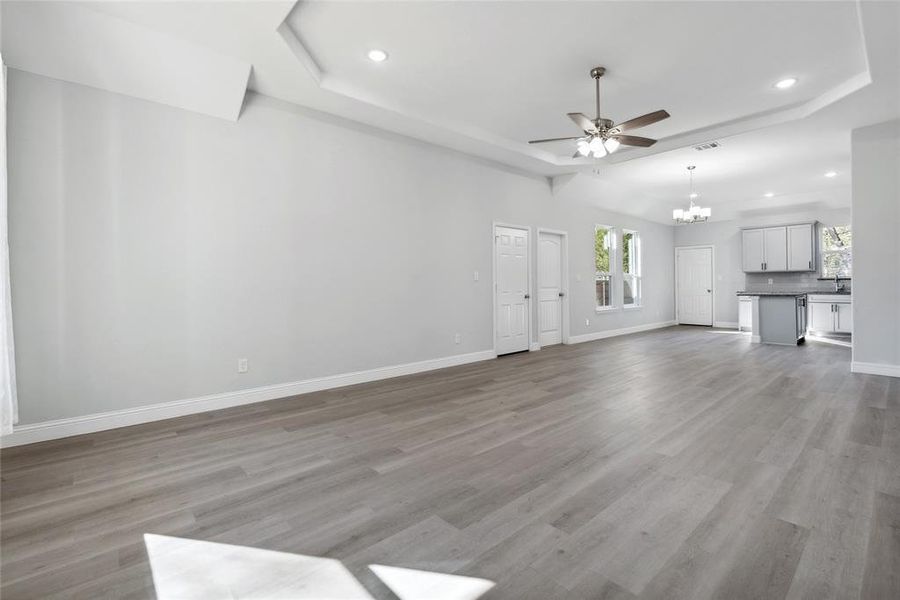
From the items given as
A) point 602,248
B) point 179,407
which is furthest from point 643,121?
point 602,248

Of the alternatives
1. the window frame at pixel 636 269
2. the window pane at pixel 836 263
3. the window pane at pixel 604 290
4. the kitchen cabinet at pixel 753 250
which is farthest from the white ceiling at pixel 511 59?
the window pane at pixel 836 263

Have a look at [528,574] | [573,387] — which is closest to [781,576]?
[528,574]

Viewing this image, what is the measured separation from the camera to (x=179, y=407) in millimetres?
3553

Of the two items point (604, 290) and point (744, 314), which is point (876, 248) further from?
point (744, 314)

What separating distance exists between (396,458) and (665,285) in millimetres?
10117

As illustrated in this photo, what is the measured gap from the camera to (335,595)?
146 centimetres

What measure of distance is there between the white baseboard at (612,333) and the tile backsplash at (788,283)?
2106 millimetres

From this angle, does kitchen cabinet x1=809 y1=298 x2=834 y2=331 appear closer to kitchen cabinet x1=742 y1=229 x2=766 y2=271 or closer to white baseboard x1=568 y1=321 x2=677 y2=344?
kitchen cabinet x1=742 y1=229 x2=766 y2=271

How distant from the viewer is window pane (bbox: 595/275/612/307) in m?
8.73

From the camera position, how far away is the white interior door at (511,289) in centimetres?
636

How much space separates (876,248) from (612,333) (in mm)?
4395

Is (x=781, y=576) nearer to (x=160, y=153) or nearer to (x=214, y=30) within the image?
(x=214, y=30)

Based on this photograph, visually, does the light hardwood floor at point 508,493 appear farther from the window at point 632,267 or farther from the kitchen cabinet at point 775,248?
the kitchen cabinet at point 775,248

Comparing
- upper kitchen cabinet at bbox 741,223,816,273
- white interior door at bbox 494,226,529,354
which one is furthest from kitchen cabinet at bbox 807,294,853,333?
white interior door at bbox 494,226,529,354
